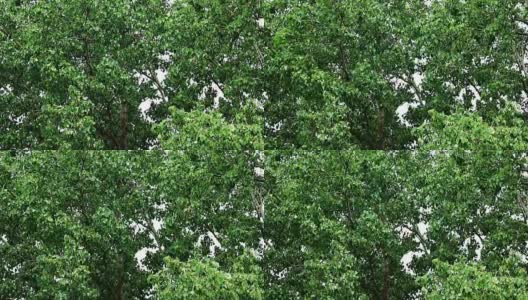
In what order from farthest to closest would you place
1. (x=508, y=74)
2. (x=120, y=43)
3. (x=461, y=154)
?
(x=120, y=43) < (x=508, y=74) < (x=461, y=154)

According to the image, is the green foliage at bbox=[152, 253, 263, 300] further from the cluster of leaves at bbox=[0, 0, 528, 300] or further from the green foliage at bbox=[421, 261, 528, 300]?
the green foliage at bbox=[421, 261, 528, 300]

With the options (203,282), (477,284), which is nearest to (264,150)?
(203,282)

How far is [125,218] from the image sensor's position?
25.0 m

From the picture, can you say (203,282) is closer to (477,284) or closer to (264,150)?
(477,284)

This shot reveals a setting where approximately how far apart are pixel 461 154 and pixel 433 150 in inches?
47.8

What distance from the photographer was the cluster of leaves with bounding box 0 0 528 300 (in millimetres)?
22578

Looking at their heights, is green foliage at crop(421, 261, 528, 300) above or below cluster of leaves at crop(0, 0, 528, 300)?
below

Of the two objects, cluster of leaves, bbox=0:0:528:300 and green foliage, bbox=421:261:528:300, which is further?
cluster of leaves, bbox=0:0:528:300

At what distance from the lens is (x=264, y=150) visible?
24781mm

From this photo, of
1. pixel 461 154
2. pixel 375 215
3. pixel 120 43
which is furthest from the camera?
pixel 120 43

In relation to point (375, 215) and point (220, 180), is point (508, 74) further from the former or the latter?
point (220, 180)

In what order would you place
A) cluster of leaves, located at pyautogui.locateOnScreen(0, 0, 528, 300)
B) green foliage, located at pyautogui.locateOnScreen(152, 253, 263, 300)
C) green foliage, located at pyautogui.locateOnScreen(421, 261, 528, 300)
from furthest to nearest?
cluster of leaves, located at pyautogui.locateOnScreen(0, 0, 528, 300)
green foliage, located at pyautogui.locateOnScreen(152, 253, 263, 300)
green foliage, located at pyautogui.locateOnScreen(421, 261, 528, 300)

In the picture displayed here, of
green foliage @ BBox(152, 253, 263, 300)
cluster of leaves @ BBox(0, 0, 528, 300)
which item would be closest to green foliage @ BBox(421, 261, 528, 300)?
cluster of leaves @ BBox(0, 0, 528, 300)

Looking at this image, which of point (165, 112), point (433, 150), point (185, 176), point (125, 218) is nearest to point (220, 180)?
point (185, 176)
